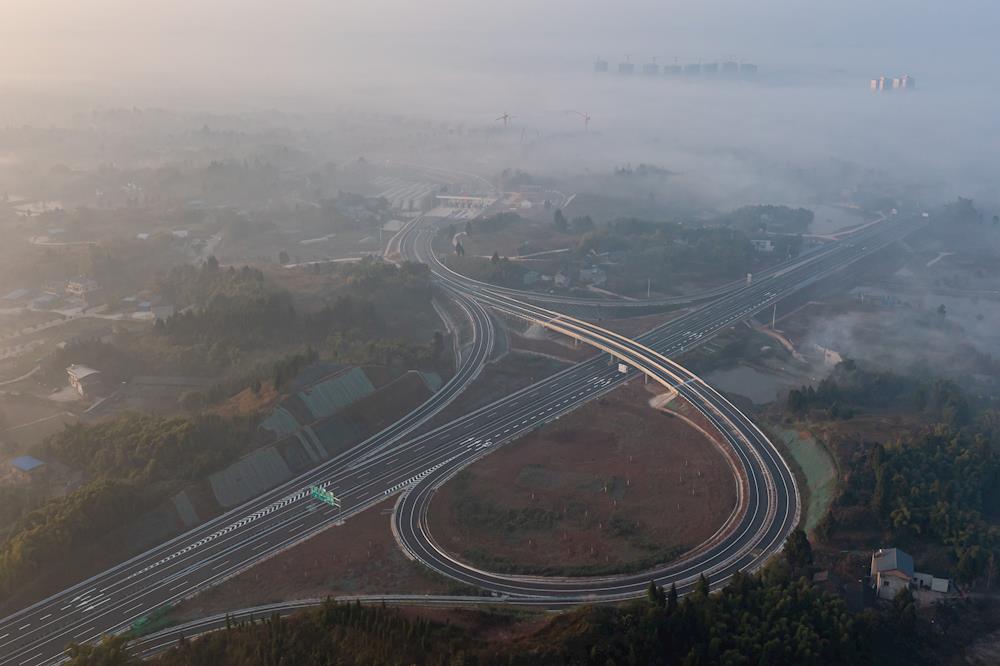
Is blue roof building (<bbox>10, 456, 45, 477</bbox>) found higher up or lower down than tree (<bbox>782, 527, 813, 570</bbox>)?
higher up

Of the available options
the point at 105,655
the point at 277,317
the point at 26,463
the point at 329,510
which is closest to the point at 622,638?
the point at 105,655

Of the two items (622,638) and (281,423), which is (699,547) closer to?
(622,638)

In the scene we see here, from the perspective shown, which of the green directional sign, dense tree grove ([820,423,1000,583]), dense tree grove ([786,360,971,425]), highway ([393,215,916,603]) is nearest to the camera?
dense tree grove ([820,423,1000,583])

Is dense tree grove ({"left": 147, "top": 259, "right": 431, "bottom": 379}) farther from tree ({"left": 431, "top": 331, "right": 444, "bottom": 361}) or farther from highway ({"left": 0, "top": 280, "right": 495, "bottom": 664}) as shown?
highway ({"left": 0, "top": 280, "right": 495, "bottom": 664})

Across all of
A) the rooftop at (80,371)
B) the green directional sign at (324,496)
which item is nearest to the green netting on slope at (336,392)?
the green directional sign at (324,496)

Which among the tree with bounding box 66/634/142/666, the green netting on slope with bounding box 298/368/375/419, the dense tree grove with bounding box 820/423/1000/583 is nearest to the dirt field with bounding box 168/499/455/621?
the tree with bounding box 66/634/142/666

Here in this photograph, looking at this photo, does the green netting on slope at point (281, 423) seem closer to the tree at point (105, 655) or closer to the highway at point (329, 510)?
the highway at point (329, 510)
